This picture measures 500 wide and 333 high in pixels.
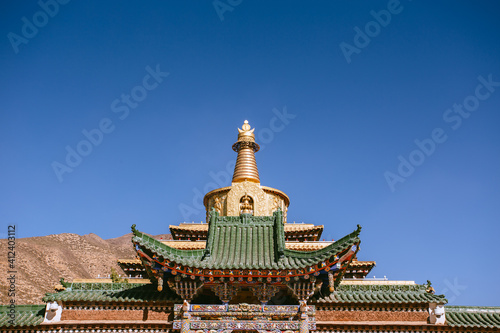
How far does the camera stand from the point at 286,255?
16453mm

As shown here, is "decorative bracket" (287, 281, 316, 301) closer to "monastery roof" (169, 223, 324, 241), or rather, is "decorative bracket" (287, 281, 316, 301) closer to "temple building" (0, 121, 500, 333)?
"temple building" (0, 121, 500, 333)

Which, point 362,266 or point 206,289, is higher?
point 362,266

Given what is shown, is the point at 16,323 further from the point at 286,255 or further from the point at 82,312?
the point at 286,255

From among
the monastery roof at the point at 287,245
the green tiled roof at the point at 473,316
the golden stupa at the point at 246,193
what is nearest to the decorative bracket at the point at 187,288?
the monastery roof at the point at 287,245

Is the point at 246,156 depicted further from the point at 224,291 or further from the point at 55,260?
the point at 55,260

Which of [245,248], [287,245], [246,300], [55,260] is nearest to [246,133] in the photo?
[287,245]

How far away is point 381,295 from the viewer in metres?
16.3

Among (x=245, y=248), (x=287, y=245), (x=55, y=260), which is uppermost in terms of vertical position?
(x=55, y=260)

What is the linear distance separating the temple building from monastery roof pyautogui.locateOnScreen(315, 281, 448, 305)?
0.04 m

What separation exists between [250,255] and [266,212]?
30.9 feet

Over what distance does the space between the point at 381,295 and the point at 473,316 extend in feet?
12.1

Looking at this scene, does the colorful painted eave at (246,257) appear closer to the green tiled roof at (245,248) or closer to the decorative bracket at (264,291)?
the green tiled roof at (245,248)

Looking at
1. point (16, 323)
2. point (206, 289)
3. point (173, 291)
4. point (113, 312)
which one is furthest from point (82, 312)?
point (206, 289)

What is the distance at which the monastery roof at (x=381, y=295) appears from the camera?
52.5 ft
